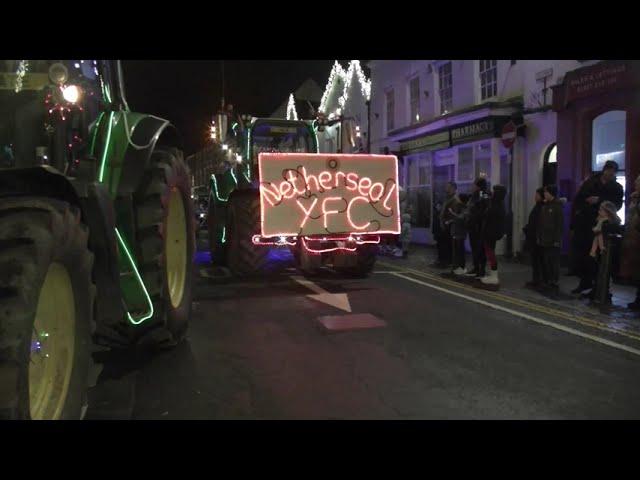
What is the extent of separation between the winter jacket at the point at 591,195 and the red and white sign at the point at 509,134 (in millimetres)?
4175

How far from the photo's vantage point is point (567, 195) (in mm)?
12008

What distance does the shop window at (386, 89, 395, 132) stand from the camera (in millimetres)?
22047

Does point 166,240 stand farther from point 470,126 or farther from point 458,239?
point 470,126

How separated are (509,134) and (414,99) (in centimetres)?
732

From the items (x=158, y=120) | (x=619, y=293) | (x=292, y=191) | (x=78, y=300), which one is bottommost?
(x=619, y=293)

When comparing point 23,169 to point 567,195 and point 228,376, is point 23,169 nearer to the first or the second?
point 228,376

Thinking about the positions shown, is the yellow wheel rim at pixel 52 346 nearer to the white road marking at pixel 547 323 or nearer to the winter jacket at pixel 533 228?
the white road marking at pixel 547 323

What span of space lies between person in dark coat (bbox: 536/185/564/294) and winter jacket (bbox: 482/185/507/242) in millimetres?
653

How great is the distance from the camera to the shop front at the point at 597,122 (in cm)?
1041

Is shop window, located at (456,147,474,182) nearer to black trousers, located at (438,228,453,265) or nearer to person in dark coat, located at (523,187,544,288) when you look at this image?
black trousers, located at (438,228,453,265)

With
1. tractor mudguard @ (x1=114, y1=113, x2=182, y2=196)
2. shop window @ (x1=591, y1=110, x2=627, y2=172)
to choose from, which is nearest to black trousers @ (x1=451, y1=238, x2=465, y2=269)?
shop window @ (x1=591, y1=110, x2=627, y2=172)

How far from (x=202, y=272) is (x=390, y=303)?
450 cm

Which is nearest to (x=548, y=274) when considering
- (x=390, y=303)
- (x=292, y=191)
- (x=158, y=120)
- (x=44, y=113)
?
(x=390, y=303)

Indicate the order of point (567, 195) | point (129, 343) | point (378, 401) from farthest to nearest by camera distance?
point (567, 195) < point (129, 343) < point (378, 401)
